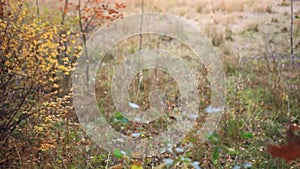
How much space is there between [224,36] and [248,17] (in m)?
0.95

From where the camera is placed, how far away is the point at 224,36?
6398mm

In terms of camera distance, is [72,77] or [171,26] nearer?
[72,77]

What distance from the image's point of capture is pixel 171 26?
6625 millimetres

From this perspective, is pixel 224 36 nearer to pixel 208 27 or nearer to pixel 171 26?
pixel 208 27

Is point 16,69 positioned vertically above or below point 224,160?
above

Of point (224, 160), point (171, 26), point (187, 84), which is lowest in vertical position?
point (224, 160)

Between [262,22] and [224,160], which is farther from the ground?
[262,22]

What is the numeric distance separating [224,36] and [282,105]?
10.3ft

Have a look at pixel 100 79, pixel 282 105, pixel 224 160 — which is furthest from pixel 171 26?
pixel 224 160

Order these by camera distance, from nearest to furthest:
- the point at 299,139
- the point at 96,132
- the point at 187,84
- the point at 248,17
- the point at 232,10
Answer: the point at 299,139, the point at 96,132, the point at 187,84, the point at 248,17, the point at 232,10

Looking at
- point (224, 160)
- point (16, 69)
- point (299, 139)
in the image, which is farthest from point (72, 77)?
point (299, 139)

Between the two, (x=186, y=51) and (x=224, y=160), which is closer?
(x=224, y=160)

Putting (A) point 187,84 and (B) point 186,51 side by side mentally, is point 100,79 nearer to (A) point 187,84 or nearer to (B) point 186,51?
(A) point 187,84

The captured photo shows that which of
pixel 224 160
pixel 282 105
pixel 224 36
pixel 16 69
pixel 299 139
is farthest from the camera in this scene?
pixel 224 36
